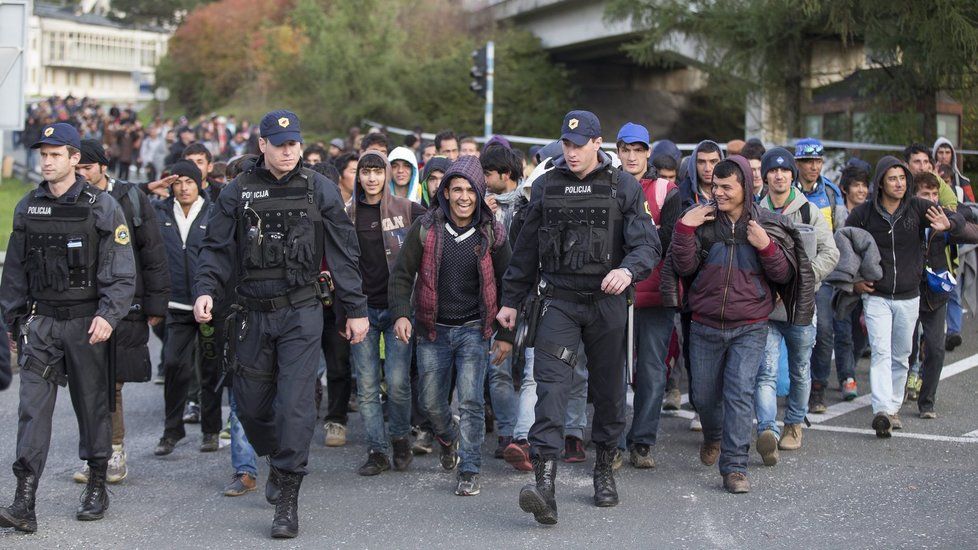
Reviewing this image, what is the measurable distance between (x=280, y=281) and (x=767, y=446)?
10.4 ft

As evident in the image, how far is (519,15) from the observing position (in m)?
37.9

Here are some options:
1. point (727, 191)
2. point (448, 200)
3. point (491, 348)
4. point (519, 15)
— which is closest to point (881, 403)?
point (727, 191)

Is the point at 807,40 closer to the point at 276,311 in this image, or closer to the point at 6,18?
the point at 6,18

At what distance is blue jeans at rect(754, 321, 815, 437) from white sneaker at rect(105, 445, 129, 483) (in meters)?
3.92

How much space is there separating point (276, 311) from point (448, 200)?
130 centimetres

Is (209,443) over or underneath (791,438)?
underneath

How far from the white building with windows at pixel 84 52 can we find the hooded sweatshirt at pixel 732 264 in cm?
9881

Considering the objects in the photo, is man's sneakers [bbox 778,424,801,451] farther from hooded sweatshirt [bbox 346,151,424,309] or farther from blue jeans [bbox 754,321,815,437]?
hooded sweatshirt [bbox 346,151,424,309]

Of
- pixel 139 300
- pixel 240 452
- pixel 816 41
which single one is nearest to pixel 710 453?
pixel 240 452

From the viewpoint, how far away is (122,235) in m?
6.60

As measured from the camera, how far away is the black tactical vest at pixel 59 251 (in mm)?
6371

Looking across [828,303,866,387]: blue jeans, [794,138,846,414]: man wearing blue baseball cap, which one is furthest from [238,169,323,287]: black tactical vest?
[828,303,866,387]: blue jeans

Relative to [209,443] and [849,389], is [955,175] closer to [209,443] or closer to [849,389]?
[849,389]

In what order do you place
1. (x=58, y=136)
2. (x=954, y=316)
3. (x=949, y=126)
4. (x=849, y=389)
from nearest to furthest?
1. (x=58, y=136)
2. (x=849, y=389)
3. (x=954, y=316)
4. (x=949, y=126)
